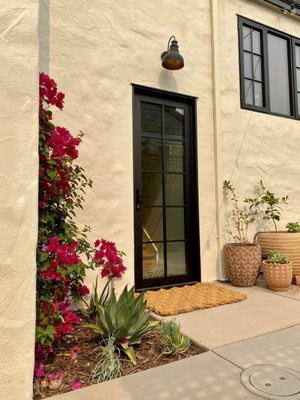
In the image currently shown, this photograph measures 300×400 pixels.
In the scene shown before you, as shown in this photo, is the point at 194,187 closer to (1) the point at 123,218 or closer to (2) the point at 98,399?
(1) the point at 123,218

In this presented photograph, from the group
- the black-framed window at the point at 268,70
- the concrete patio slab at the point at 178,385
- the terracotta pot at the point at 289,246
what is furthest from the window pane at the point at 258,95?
the concrete patio slab at the point at 178,385

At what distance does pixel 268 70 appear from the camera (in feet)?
14.6

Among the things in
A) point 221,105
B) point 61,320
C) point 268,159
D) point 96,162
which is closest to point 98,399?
point 61,320

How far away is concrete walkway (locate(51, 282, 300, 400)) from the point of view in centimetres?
150

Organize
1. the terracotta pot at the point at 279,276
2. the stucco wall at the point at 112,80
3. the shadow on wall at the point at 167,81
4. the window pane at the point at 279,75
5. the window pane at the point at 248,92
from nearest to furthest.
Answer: the stucco wall at the point at 112,80 < the terracotta pot at the point at 279,276 < the shadow on wall at the point at 167,81 < the window pane at the point at 248,92 < the window pane at the point at 279,75

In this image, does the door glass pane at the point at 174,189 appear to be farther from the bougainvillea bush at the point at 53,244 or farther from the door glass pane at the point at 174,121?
the bougainvillea bush at the point at 53,244

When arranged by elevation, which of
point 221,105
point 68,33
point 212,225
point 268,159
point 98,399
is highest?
point 68,33

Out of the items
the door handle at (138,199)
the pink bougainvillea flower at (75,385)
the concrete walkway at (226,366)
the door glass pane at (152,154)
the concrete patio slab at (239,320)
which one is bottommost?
the pink bougainvillea flower at (75,385)

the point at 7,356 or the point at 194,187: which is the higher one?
the point at 194,187

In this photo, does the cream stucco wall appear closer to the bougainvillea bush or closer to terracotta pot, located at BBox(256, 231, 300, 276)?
terracotta pot, located at BBox(256, 231, 300, 276)

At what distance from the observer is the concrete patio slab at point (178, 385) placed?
1.48 m

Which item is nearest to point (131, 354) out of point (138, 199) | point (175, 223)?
point (138, 199)

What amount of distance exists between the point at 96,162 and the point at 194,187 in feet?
4.18

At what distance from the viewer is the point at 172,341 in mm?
1955
